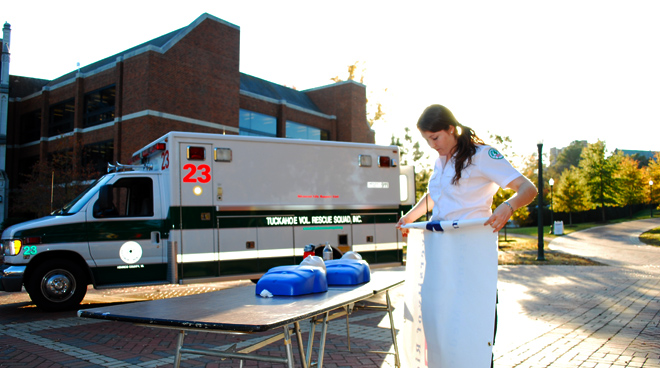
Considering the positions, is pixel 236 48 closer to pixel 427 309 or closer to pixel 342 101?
pixel 342 101

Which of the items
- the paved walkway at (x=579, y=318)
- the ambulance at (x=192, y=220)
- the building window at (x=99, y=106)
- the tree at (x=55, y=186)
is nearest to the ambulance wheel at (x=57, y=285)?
the ambulance at (x=192, y=220)

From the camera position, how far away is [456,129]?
3018mm

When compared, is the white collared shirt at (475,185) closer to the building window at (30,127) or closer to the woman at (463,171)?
the woman at (463,171)

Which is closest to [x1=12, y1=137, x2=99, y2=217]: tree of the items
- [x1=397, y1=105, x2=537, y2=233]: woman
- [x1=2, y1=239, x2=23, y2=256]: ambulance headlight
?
[x1=2, y1=239, x2=23, y2=256]: ambulance headlight

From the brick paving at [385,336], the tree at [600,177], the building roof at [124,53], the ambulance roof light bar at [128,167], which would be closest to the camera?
the brick paving at [385,336]

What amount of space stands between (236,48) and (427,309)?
24.6 m

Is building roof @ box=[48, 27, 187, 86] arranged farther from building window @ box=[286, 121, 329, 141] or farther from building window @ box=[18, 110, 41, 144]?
building window @ box=[286, 121, 329, 141]

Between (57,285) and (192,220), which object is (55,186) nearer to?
(57,285)

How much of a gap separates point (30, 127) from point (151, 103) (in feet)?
45.6

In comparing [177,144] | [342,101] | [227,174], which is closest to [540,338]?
[227,174]

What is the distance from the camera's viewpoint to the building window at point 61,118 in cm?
2736

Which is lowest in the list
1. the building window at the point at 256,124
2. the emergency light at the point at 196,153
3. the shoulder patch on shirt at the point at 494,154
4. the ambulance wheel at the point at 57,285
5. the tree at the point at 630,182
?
the ambulance wheel at the point at 57,285

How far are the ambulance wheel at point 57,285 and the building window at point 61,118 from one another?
21.8 m

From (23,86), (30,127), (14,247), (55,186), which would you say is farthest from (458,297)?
(23,86)
